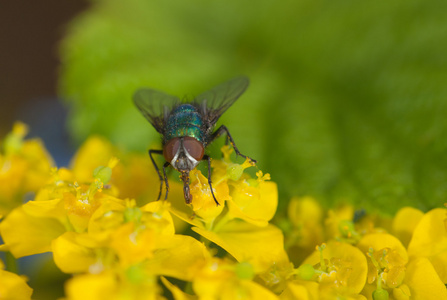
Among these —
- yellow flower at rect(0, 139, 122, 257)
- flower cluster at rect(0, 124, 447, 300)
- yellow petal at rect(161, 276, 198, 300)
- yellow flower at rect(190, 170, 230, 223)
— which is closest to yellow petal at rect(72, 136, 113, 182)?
flower cluster at rect(0, 124, 447, 300)

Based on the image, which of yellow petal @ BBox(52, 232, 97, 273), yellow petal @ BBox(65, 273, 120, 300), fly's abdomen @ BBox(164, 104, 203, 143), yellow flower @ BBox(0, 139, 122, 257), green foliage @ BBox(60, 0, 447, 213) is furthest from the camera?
green foliage @ BBox(60, 0, 447, 213)

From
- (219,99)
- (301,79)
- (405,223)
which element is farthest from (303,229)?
(301,79)

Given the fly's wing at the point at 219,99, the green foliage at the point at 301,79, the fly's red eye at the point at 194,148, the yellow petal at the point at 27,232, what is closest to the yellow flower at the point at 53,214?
the yellow petal at the point at 27,232

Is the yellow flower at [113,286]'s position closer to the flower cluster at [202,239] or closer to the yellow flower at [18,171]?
the flower cluster at [202,239]

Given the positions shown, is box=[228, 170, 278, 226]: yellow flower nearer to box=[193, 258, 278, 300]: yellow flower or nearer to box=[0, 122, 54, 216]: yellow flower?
box=[193, 258, 278, 300]: yellow flower

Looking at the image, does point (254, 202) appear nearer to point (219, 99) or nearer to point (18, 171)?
point (219, 99)
